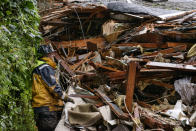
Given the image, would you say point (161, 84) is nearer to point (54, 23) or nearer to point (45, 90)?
point (45, 90)

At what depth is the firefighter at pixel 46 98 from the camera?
3.91m

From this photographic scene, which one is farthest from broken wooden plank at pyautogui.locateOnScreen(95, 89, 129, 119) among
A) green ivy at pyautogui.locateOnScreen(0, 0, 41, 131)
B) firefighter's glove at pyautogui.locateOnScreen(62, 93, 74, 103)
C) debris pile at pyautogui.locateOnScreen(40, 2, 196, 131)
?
green ivy at pyautogui.locateOnScreen(0, 0, 41, 131)

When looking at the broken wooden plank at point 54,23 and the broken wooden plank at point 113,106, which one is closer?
the broken wooden plank at point 113,106

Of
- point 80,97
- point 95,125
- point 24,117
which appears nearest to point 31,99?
point 24,117

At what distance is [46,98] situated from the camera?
3963 millimetres

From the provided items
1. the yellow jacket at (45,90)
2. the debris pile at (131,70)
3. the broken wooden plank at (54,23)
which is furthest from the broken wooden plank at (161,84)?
the broken wooden plank at (54,23)

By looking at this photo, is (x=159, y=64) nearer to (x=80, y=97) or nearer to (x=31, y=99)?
(x=80, y=97)

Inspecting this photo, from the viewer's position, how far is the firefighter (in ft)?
12.8

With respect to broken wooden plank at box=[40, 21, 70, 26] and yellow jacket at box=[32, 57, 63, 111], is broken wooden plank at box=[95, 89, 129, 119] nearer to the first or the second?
yellow jacket at box=[32, 57, 63, 111]

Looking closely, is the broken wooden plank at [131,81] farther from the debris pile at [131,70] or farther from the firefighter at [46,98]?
the firefighter at [46,98]

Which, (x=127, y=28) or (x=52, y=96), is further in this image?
(x=127, y=28)

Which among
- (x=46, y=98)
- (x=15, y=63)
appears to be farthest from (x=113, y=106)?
(x=15, y=63)

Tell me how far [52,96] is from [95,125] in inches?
46.6

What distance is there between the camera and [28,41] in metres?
4.04
